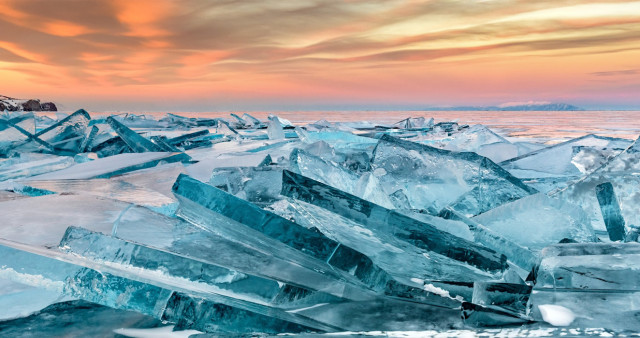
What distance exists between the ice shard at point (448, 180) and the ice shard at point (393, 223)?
730 mm

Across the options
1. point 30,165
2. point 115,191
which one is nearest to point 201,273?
point 115,191

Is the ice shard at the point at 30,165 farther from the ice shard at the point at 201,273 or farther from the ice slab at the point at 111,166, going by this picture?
the ice shard at the point at 201,273

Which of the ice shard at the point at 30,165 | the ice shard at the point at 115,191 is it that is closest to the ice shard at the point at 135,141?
the ice shard at the point at 30,165

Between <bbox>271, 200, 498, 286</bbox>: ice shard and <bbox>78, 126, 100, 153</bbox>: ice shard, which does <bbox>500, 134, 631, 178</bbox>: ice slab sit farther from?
<bbox>78, 126, 100, 153</bbox>: ice shard

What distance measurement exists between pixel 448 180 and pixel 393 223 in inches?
34.2

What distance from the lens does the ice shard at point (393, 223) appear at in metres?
0.84

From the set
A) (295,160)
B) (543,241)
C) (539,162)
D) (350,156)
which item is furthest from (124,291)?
(539,162)

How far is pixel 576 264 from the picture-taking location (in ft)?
2.83

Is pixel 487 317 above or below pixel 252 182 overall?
below

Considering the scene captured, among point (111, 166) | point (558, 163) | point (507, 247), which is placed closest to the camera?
point (507, 247)

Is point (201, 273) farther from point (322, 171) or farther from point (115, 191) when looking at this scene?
point (115, 191)

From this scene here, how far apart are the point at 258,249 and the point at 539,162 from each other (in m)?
2.05

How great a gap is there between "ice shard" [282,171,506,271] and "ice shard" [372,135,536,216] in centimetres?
73

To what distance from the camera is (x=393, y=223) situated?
87cm
